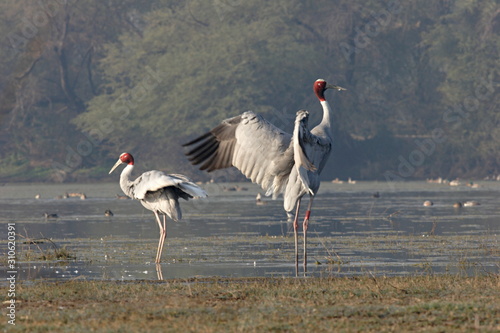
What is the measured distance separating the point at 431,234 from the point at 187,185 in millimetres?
6163

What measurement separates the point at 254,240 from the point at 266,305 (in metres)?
9.28

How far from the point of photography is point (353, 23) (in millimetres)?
66375

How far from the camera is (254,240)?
751 inches

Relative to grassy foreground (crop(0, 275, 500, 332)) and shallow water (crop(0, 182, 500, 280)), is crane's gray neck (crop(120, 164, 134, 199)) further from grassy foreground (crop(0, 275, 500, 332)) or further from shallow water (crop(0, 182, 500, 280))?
grassy foreground (crop(0, 275, 500, 332))

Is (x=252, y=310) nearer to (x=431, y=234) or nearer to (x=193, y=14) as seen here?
(x=431, y=234)

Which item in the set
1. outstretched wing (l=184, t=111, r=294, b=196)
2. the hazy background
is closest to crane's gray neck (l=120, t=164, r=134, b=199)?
outstretched wing (l=184, t=111, r=294, b=196)

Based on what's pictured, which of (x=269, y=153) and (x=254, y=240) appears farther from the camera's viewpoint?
(x=254, y=240)

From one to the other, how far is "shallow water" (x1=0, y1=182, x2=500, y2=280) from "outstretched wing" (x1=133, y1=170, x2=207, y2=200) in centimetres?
99

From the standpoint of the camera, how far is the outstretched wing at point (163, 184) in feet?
49.5

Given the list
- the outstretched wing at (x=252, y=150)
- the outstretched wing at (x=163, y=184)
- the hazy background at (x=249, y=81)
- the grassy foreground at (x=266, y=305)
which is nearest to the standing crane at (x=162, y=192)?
the outstretched wing at (x=163, y=184)

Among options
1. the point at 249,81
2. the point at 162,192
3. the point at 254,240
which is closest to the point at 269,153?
the point at 162,192

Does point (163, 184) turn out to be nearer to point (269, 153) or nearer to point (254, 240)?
point (269, 153)

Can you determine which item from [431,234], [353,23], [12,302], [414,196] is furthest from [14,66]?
[12,302]

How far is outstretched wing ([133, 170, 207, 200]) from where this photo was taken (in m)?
15.1
